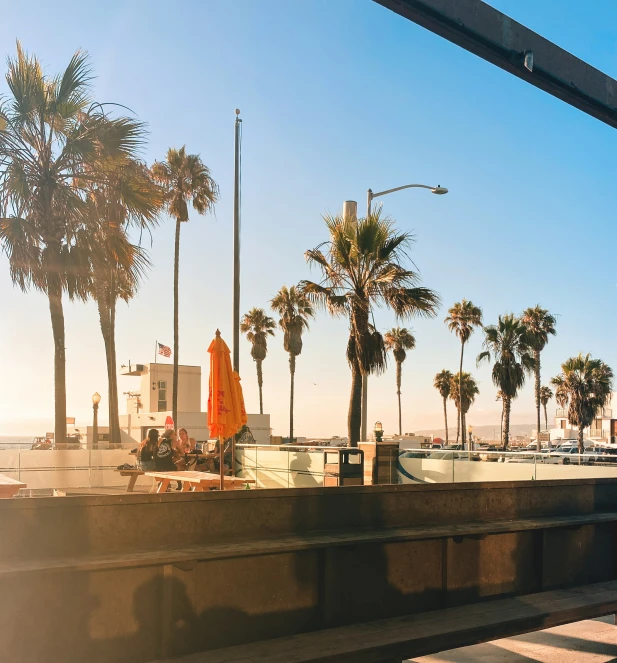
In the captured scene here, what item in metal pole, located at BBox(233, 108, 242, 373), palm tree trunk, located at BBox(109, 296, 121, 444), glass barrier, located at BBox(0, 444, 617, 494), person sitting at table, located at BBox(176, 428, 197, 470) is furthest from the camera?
palm tree trunk, located at BBox(109, 296, 121, 444)

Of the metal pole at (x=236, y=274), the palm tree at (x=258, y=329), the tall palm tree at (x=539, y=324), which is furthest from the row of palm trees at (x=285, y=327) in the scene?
the metal pole at (x=236, y=274)

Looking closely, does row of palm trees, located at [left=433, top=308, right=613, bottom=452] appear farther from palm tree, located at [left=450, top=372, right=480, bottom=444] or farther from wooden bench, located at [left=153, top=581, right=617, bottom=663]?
wooden bench, located at [left=153, top=581, right=617, bottom=663]

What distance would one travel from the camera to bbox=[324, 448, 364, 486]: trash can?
15.1 meters

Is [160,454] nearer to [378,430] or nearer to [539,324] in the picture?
[378,430]

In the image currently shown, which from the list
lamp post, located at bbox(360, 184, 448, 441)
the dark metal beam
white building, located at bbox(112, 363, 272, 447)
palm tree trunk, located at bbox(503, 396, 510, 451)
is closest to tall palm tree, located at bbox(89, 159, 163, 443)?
lamp post, located at bbox(360, 184, 448, 441)

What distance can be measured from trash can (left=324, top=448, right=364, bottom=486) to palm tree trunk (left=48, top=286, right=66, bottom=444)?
905 cm

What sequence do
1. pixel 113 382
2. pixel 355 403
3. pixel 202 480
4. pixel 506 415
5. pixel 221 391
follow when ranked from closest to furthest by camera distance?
pixel 221 391
pixel 202 480
pixel 355 403
pixel 113 382
pixel 506 415

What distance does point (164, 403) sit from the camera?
52875mm

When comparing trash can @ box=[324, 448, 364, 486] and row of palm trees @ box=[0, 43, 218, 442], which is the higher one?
row of palm trees @ box=[0, 43, 218, 442]

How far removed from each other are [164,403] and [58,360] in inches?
1276

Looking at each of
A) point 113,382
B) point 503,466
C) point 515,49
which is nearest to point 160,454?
point 503,466

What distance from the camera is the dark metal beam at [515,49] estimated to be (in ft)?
18.1

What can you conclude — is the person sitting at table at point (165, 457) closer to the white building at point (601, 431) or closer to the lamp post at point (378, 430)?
the lamp post at point (378, 430)

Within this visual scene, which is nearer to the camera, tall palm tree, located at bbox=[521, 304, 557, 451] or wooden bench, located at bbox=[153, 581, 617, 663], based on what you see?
wooden bench, located at bbox=[153, 581, 617, 663]
